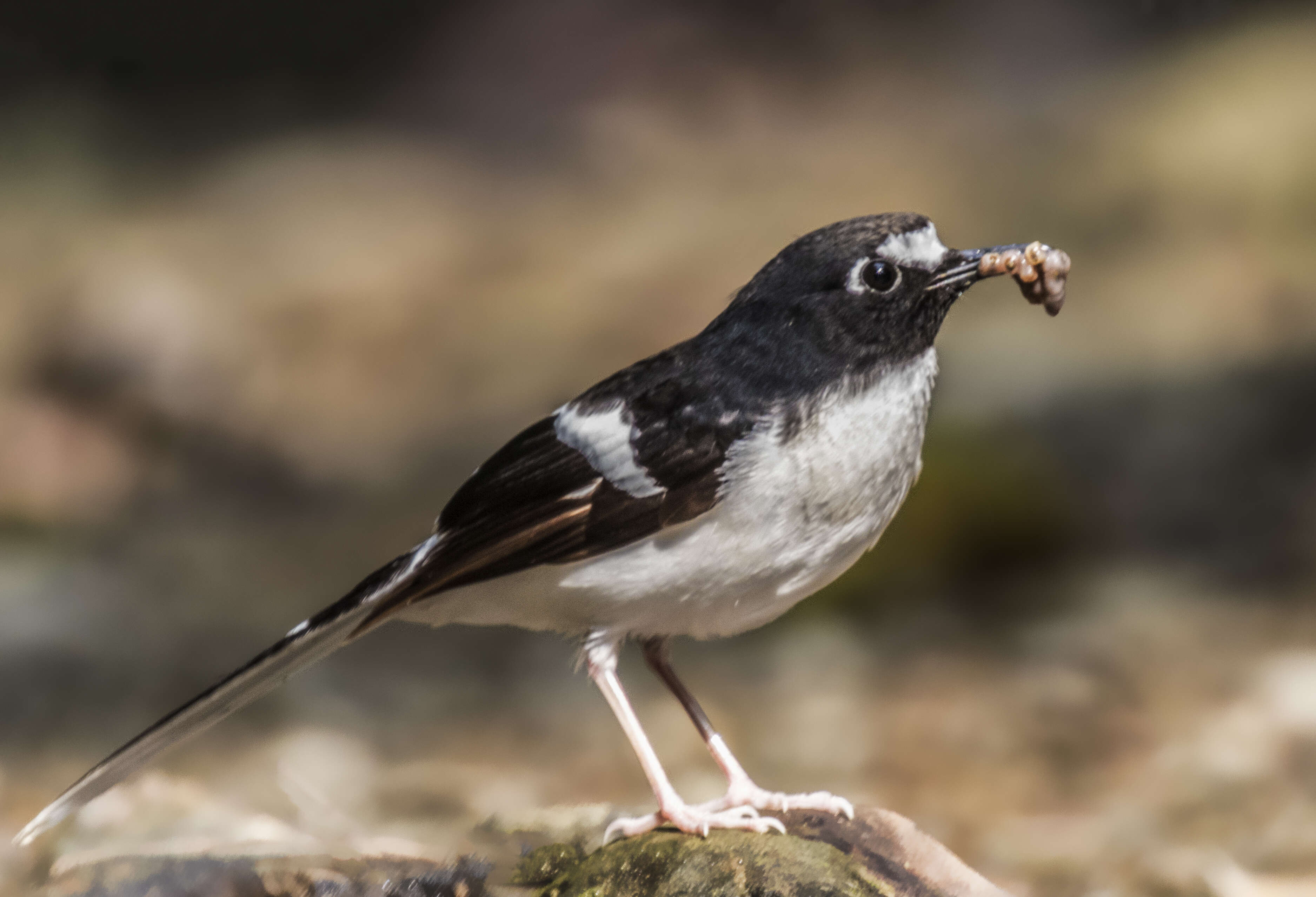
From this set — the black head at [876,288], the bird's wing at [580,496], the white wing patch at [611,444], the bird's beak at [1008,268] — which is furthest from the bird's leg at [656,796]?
the bird's beak at [1008,268]

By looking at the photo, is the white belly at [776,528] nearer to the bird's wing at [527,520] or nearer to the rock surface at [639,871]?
the bird's wing at [527,520]

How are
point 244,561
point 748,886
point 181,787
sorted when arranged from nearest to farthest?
point 748,886 < point 181,787 < point 244,561

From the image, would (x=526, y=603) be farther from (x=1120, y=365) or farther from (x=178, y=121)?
(x=178, y=121)

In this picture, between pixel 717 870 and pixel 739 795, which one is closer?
pixel 717 870

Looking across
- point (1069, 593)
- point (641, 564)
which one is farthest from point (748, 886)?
point (1069, 593)

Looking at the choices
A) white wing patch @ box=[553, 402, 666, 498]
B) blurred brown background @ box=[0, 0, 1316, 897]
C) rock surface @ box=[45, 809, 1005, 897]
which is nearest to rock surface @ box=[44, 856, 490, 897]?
rock surface @ box=[45, 809, 1005, 897]

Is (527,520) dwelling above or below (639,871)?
above

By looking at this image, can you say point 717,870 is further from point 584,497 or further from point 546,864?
point 584,497

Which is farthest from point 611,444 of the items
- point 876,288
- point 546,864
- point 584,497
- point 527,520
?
point 546,864
